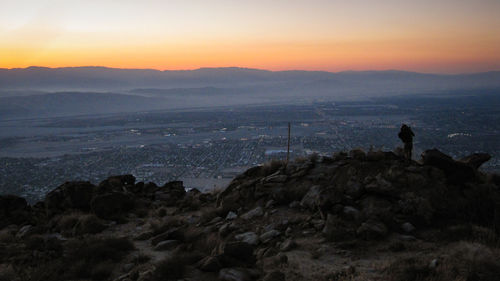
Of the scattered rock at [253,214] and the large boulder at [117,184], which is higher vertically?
the scattered rock at [253,214]

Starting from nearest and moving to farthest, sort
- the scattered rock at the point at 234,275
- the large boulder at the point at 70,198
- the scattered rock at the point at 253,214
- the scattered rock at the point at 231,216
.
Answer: the scattered rock at the point at 234,275, the scattered rock at the point at 253,214, the scattered rock at the point at 231,216, the large boulder at the point at 70,198

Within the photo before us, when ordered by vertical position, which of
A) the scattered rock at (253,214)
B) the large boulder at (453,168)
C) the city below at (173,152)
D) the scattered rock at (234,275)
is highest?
the large boulder at (453,168)

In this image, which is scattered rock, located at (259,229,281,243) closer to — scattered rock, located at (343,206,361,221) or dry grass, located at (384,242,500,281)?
scattered rock, located at (343,206,361,221)

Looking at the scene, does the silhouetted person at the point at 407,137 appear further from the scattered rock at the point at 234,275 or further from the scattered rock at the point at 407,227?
the scattered rock at the point at 234,275

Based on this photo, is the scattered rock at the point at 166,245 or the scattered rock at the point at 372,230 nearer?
the scattered rock at the point at 372,230

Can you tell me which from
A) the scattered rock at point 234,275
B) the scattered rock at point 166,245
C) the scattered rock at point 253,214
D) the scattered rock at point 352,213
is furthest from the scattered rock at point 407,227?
the scattered rock at point 166,245

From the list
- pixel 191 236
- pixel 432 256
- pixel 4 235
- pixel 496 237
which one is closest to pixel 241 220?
pixel 191 236

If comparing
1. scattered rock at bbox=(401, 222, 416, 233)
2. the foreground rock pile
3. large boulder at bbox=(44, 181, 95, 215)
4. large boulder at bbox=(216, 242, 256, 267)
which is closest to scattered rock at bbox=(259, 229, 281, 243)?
the foreground rock pile

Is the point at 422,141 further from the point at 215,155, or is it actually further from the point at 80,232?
the point at 80,232

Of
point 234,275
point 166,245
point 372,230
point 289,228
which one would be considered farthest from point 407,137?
point 166,245
